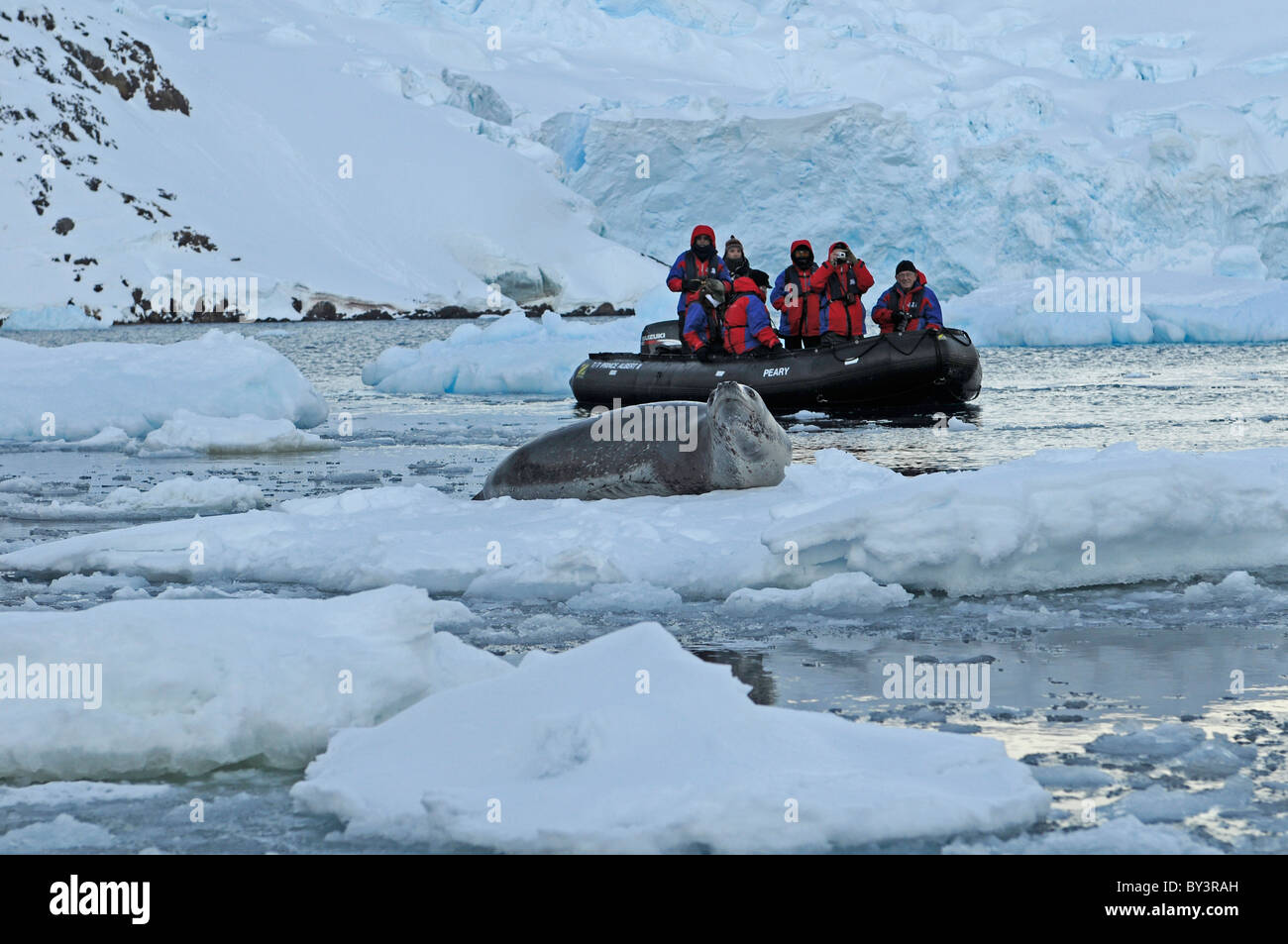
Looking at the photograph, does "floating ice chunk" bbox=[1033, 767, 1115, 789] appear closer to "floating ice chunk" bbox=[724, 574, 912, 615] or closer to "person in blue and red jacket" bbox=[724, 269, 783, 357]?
"floating ice chunk" bbox=[724, 574, 912, 615]

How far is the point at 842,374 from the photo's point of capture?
1409 cm

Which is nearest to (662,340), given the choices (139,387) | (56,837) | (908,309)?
(908,309)

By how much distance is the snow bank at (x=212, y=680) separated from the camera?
149 inches

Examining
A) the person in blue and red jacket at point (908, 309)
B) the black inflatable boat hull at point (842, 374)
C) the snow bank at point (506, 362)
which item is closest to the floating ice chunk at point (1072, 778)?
the black inflatable boat hull at point (842, 374)

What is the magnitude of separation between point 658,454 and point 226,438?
6017 mm

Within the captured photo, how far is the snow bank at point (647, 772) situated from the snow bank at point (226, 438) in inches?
365

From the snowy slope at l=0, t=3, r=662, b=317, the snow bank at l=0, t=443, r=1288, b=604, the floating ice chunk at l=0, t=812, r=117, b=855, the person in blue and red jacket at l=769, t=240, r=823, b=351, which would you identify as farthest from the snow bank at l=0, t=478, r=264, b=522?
the snowy slope at l=0, t=3, r=662, b=317

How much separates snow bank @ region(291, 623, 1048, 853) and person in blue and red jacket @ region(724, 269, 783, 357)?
9.47m

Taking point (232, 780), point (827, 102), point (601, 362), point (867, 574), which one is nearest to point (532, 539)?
point (867, 574)

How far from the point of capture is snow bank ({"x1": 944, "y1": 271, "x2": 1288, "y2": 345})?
28.7 meters

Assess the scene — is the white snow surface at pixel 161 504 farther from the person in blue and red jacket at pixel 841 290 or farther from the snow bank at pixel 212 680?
the person in blue and red jacket at pixel 841 290

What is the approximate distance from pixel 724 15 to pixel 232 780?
95321 millimetres
